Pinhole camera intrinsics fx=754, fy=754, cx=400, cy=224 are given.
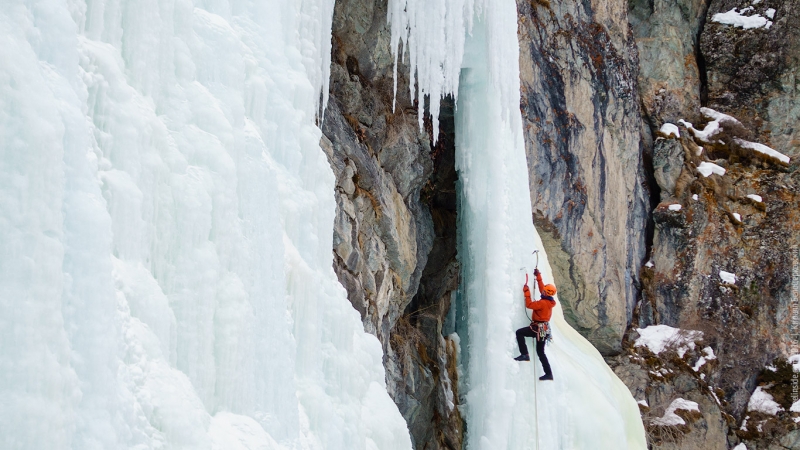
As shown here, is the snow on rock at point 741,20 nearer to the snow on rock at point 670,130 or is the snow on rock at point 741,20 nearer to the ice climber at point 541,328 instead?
the snow on rock at point 670,130

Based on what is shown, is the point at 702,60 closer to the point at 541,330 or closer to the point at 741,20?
the point at 741,20

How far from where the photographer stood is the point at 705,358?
37.9 ft

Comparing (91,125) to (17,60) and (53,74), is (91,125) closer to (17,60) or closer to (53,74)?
(53,74)

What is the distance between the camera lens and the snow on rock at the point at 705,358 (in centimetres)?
1146

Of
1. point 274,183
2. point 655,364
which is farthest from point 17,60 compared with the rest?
point 655,364

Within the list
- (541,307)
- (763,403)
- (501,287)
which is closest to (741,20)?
(763,403)

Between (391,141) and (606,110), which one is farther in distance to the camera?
(606,110)

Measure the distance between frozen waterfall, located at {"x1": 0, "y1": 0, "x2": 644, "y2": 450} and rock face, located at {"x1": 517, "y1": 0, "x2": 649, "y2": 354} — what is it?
514cm

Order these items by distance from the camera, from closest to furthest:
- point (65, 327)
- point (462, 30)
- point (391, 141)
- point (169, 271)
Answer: point (65, 327)
point (169, 271)
point (462, 30)
point (391, 141)

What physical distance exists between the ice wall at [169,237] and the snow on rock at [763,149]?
392 inches

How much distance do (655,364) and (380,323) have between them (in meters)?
6.07

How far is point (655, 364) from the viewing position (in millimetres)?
11406

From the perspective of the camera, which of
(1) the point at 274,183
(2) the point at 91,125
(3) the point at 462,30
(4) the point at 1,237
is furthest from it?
(3) the point at 462,30

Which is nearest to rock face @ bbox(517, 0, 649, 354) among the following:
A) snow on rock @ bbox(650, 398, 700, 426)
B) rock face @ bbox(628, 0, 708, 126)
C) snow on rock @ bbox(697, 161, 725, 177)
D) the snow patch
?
rock face @ bbox(628, 0, 708, 126)
